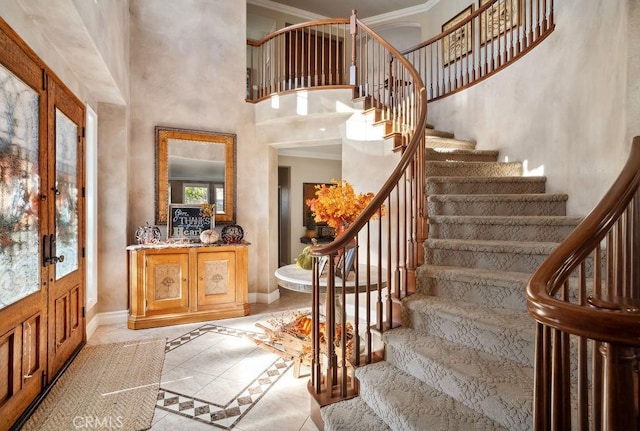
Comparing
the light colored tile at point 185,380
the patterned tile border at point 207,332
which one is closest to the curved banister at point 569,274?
the light colored tile at point 185,380

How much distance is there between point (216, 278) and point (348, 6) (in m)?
5.41

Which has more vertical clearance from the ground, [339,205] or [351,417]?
[339,205]

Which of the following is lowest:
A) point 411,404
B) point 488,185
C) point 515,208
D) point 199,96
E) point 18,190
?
point 411,404

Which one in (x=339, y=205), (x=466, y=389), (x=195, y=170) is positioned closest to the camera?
(x=466, y=389)

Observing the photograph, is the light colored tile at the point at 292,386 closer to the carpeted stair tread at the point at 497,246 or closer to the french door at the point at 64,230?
the carpeted stair tread at the point at 497,246

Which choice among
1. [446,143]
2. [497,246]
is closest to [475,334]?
[497,246]

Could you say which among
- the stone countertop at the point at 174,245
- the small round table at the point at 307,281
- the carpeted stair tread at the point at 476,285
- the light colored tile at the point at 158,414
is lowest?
the light colored tile at the point at 158,414

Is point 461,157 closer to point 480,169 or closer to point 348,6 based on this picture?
point 480,169

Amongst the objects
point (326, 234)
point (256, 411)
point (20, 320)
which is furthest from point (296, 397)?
point (326, 234)

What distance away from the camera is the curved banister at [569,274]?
0.70m

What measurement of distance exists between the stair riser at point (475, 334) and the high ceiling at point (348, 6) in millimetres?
5969

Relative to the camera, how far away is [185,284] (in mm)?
3773

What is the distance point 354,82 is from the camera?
408 cm

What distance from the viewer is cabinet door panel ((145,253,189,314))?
363cm
